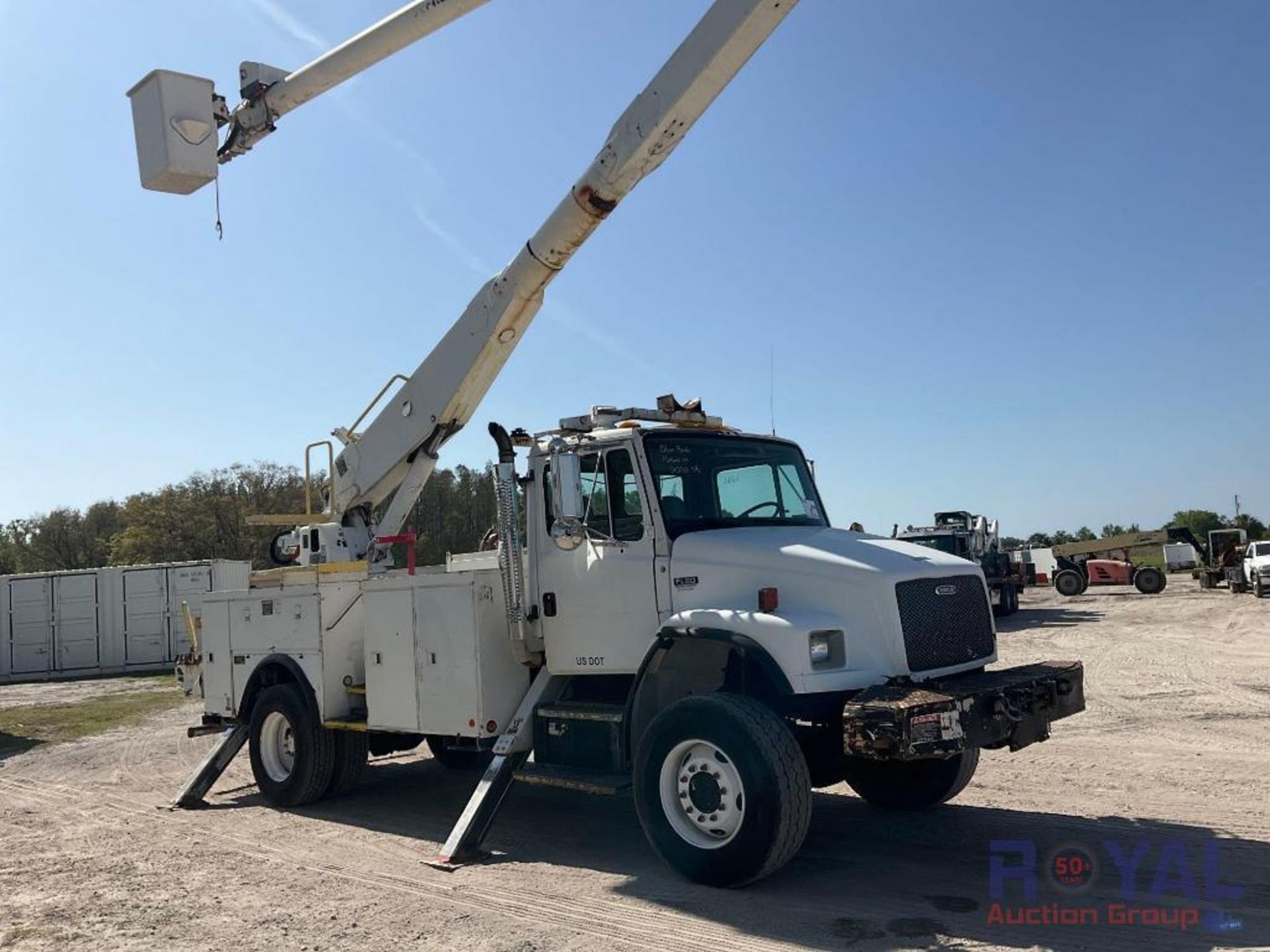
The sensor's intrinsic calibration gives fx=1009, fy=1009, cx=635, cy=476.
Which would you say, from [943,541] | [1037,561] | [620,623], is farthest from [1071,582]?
[620,623]

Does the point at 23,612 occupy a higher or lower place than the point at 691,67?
lower

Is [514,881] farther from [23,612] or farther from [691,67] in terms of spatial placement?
[23,612]

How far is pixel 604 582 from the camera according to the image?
281 inches

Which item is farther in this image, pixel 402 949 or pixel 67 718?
pixel 67 718

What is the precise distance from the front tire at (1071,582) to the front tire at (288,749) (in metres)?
31.4

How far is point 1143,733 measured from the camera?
10.5 m

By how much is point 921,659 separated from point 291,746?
6.12 meters

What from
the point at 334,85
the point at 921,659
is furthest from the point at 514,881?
the point at 334,85

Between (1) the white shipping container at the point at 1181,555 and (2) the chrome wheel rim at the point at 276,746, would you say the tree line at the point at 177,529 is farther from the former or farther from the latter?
(2) the chrome wheel rim at the point at 276,746

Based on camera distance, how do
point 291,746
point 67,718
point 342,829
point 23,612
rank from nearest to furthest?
point 342,829 < point 291,746 < point 67,718 < point 23,612

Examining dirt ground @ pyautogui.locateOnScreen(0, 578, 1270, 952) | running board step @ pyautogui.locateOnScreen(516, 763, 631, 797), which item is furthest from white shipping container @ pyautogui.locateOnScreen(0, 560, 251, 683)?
running board step @ pyautogui.locateOnScreen(516, 763, 631, 797)

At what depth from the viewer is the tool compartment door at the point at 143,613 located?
2616cm

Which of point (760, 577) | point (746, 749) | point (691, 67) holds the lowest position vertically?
point (746, 749)

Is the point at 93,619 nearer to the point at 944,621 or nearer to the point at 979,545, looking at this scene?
the point at 979,545
